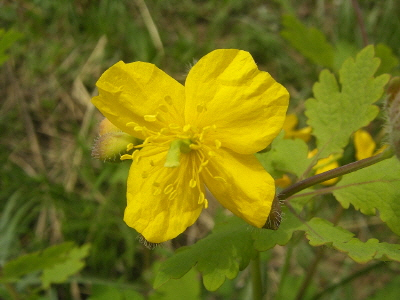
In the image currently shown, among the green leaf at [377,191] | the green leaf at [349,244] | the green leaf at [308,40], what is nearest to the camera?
the green leaf at [349,244]

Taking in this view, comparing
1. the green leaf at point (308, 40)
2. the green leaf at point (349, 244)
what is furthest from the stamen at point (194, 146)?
the green leaf at point (308, 40)

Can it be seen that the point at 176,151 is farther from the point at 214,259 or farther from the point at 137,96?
the point at 214,259

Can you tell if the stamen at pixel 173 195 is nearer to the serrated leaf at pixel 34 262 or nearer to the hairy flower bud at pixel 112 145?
the hairy flower bud at pixel 112 145

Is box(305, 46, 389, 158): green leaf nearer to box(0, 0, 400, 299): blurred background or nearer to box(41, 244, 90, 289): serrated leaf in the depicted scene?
box(41, 244, 90, 289): serrated leaf

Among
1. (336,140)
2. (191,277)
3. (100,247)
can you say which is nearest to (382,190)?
(336,140)

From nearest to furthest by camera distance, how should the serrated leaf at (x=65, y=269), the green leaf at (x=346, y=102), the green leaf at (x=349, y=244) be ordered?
the green leaf at (x=349, y=244), the green leaf at (x=346, y=102), the serrated leaf at (x=65, y=269)

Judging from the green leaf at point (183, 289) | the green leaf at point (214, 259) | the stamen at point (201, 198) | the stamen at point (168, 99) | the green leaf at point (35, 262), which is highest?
the stamen at point (168, 99)

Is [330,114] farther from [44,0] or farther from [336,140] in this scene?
[44,0]
